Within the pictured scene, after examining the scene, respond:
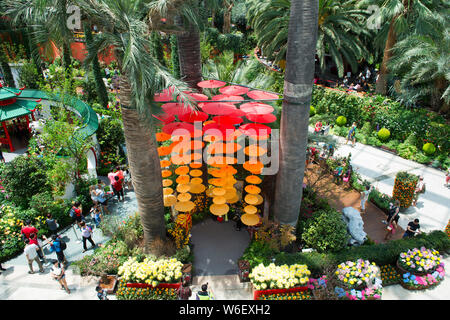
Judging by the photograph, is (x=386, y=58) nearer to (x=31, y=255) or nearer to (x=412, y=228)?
(x=412, y=228)

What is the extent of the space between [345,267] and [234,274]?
3.33 metres

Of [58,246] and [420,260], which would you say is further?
[420,260]

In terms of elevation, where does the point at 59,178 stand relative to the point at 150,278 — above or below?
above

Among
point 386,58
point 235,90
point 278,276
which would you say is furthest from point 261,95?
point 386,58

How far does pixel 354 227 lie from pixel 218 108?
6189 millimetres

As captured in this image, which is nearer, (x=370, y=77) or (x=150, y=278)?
(x=150, y=278)

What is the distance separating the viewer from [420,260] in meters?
10.4

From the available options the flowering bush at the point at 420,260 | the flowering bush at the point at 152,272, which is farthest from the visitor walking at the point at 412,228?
the flowering bush at the point at 152,272

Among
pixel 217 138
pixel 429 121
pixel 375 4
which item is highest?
pixel 375 4

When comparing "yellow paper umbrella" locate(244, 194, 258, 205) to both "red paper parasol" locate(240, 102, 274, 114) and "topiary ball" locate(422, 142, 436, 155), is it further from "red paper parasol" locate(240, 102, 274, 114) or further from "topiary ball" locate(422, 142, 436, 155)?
"topiary ball" locate(422, 142, 436, 155)

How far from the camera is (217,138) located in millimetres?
9672

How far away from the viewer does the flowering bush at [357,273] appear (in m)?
9.55

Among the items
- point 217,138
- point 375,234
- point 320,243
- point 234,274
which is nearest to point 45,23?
point 217,138

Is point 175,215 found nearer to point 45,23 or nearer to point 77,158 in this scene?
point 77,158
